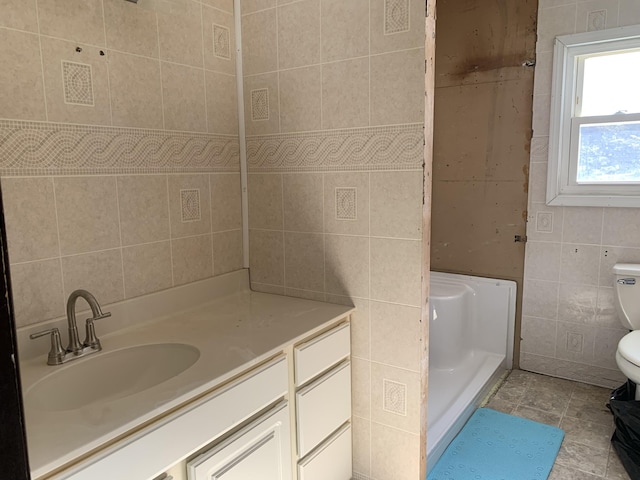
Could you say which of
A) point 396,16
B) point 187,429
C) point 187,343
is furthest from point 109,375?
point 396,16

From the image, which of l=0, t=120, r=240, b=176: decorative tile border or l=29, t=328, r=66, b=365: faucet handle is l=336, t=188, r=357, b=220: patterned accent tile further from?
l=29, t=328, r=66, b=365: faucet handle

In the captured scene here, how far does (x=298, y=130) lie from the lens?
1.85 m

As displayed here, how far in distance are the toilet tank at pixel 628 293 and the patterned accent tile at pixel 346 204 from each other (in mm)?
1565

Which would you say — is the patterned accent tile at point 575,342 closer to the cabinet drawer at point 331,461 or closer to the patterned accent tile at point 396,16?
the cabinet drawer at point 331,461

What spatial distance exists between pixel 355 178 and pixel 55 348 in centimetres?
108

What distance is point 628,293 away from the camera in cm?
243

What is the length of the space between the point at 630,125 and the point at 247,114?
2.01 m

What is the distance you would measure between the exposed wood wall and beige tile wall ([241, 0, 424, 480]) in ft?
4.63

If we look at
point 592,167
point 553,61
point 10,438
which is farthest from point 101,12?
point 592,167

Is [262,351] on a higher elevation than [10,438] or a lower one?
lower

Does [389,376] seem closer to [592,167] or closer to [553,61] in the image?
[592,167]

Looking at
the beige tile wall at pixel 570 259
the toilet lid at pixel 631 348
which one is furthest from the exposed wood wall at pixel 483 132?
the toilet lid at pixel 631 348

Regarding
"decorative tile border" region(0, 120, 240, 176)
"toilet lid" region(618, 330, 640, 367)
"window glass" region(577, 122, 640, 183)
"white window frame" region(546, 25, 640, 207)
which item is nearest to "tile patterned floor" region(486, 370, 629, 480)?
"toilet lid" region(618, 330, 640, 367)

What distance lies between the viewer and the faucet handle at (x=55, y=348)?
4.31 feet
